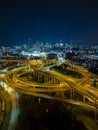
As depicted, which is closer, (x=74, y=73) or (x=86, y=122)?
(x=86, y=122)

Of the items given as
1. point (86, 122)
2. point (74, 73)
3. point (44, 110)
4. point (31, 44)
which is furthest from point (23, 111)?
point (31, 44)

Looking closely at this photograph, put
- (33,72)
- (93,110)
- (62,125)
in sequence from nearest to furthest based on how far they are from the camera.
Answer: (62,125), (93,110), (33,72)

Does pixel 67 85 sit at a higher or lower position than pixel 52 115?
higher

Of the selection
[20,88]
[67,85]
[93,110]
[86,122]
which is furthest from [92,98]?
[20,88]

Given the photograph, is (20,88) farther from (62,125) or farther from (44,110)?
(62,125)

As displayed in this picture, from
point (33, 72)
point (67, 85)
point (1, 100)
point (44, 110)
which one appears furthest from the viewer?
point (33, 72)

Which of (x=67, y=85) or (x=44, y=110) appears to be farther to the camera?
(x=67, y=85)

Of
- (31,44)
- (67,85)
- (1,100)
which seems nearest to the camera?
(1,100)

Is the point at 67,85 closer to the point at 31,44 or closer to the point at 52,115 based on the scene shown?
the point at 52,115

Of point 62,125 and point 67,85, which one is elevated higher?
point 67,85
